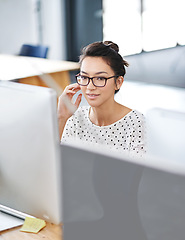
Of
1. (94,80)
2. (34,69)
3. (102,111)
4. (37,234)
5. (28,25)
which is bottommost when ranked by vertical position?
(37,234)

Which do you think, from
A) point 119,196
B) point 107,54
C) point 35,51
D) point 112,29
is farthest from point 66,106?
point 112,29

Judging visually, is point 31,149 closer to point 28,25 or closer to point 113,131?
point 113,131

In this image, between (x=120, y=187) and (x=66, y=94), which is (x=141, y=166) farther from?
(x=66, y=94)

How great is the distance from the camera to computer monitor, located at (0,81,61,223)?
43.7 inches

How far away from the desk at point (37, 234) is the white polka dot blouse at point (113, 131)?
434 mm

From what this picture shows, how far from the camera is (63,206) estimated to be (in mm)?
910

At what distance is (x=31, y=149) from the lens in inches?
46.0

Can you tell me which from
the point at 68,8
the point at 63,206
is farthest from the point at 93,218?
the point at 68,8

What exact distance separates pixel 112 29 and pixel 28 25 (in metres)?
1.36

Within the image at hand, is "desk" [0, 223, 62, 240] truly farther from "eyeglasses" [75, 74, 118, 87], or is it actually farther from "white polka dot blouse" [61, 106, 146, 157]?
"eyeglasses" [75, 74, 118, 87]

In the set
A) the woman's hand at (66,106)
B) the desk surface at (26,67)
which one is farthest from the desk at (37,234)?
the desk surface at (26,67)

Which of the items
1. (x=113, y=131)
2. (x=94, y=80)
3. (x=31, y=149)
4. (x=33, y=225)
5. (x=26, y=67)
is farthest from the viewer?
(x=26, y=67)

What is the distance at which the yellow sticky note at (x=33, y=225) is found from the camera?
Answer: 4.16 ft

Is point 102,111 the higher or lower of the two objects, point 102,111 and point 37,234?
the higher
